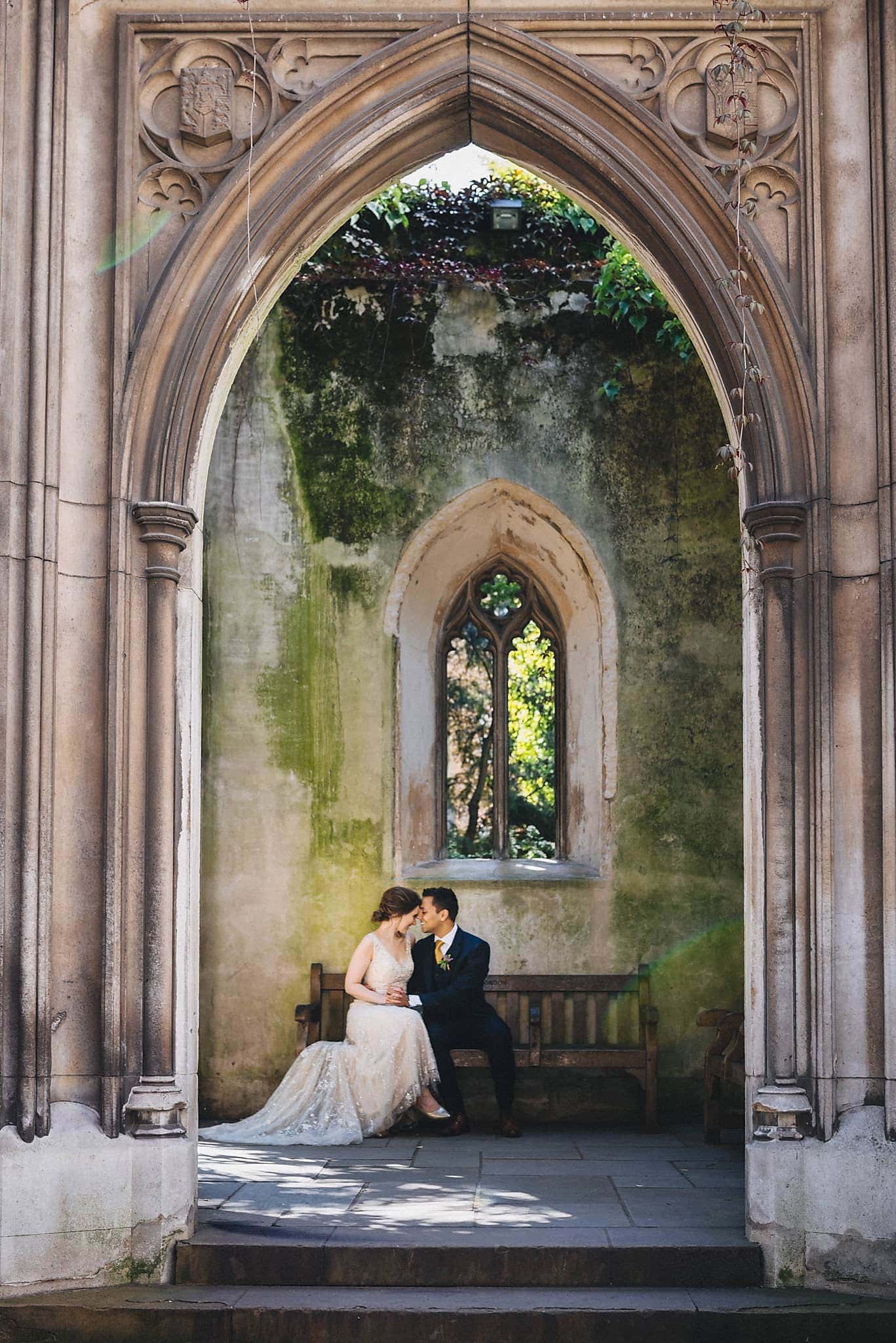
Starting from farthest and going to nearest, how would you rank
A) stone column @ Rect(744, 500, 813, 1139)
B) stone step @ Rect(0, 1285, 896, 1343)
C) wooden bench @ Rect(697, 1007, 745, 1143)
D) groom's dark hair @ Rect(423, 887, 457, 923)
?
groom's dark hair @ Rect(423, 887, 457, 923) < wooden bench @ Rect(697, 1007, 745, 1143) < stone column @ Rect(744, 500, 813, 1139) < stone step @ Rect(0, 1285, 896, 1343)

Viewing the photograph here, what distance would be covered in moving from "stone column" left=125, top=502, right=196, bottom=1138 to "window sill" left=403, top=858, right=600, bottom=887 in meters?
3.86

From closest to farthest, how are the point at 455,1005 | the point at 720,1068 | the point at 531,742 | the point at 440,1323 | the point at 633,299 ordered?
the point at 440,1323
the point at 720,1068
the point at 455,1005
the point at 633,299
the point at 531,742

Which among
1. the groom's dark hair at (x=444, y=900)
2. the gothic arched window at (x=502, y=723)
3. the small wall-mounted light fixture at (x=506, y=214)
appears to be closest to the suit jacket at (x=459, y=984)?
the groom's dark hair at (x=444, y=900)

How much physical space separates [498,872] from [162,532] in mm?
4549

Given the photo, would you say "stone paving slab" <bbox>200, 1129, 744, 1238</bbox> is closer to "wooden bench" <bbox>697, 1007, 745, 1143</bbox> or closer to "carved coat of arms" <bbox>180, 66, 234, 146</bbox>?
"wooden bench" <bbox>697, 1007, 745, 1143</bbox>

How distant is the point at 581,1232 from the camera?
5.95 metres

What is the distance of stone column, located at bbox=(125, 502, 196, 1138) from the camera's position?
5887 millimetres

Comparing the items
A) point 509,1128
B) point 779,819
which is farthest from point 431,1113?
point 779,819

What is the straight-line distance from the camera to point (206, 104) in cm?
632

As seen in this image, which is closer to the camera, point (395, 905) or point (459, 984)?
point (459, 984)

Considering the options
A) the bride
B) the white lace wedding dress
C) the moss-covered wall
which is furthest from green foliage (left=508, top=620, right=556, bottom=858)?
the white lace wedding dress

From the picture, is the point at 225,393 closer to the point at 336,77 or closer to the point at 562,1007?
the point at 336,77

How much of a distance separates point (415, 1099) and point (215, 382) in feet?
14.4

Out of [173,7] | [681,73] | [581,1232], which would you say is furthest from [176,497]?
[581,1232]
